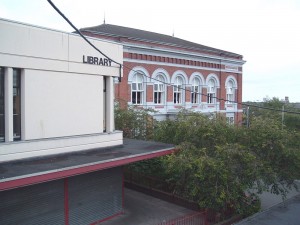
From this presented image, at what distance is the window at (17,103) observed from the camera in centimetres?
1154

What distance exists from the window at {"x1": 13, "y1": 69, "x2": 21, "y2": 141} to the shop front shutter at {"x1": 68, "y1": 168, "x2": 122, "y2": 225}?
2.57m

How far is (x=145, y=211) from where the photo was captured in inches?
603

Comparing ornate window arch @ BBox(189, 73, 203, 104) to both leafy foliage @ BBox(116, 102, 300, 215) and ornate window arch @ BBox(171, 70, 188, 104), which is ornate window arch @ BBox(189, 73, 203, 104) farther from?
leafy foliage @ BBox(116, 102, 300, 215)

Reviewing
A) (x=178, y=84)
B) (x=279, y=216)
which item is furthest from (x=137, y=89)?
(x=279, y=216)

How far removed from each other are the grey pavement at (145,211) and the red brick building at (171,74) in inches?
315

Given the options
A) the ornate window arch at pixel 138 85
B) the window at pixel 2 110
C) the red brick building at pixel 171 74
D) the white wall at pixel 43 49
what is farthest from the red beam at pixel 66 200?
the ornate window arch at pixel 138 85

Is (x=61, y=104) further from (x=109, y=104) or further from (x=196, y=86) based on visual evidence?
(x=196, y=86)

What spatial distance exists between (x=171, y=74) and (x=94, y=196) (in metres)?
16.7

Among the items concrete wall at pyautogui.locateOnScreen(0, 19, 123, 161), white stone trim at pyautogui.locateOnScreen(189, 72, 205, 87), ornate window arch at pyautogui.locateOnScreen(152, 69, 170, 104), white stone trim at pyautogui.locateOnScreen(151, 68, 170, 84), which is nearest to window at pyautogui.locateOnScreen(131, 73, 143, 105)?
white stone trim at pyautogui.locateOnScreen(151, 68, 170, 84)

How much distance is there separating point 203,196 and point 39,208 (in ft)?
19.2

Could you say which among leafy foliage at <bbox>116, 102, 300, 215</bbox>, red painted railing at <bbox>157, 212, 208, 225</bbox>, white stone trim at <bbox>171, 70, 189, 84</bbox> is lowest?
red painted railing at <bbox>157, 212, 208, 225</bbox>

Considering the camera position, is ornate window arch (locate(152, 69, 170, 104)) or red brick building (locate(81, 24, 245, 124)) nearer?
red brick building (locate(81, 24, 245, 124))

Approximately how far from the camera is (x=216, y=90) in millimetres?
33688

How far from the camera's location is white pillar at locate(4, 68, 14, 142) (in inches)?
437
